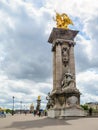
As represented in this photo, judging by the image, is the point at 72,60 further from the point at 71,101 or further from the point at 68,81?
the point at 71,101

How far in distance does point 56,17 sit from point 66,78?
11.9m

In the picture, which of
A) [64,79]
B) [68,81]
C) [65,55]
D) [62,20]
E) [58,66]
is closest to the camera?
[68,81]

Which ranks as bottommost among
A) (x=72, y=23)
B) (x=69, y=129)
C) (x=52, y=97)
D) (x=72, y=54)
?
(x=69, y=129)

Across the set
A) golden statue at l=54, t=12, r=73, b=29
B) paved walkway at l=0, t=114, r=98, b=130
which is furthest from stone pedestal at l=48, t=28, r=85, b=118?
paved walkway at l=0, t=114, r=98, b=130

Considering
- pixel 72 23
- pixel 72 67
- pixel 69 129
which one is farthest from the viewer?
pixel 72 23

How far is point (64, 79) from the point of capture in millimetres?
35000

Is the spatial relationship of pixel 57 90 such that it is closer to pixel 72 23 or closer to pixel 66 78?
pixel 66 78

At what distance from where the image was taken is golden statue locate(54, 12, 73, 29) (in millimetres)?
39528

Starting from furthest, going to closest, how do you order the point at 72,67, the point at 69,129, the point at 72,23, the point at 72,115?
the point at 72,23, the point at 72,67, the point at 72,115, the point at 69,129

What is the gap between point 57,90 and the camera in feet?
113

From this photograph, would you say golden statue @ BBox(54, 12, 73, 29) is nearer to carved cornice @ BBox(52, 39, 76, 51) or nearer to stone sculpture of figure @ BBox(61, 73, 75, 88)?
carved cornice @ BBox(52, 39, 76, 51)

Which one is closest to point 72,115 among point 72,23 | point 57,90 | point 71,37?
point 57,90

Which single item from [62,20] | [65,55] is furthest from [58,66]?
[62,20]

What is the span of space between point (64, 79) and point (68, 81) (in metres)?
1.03
